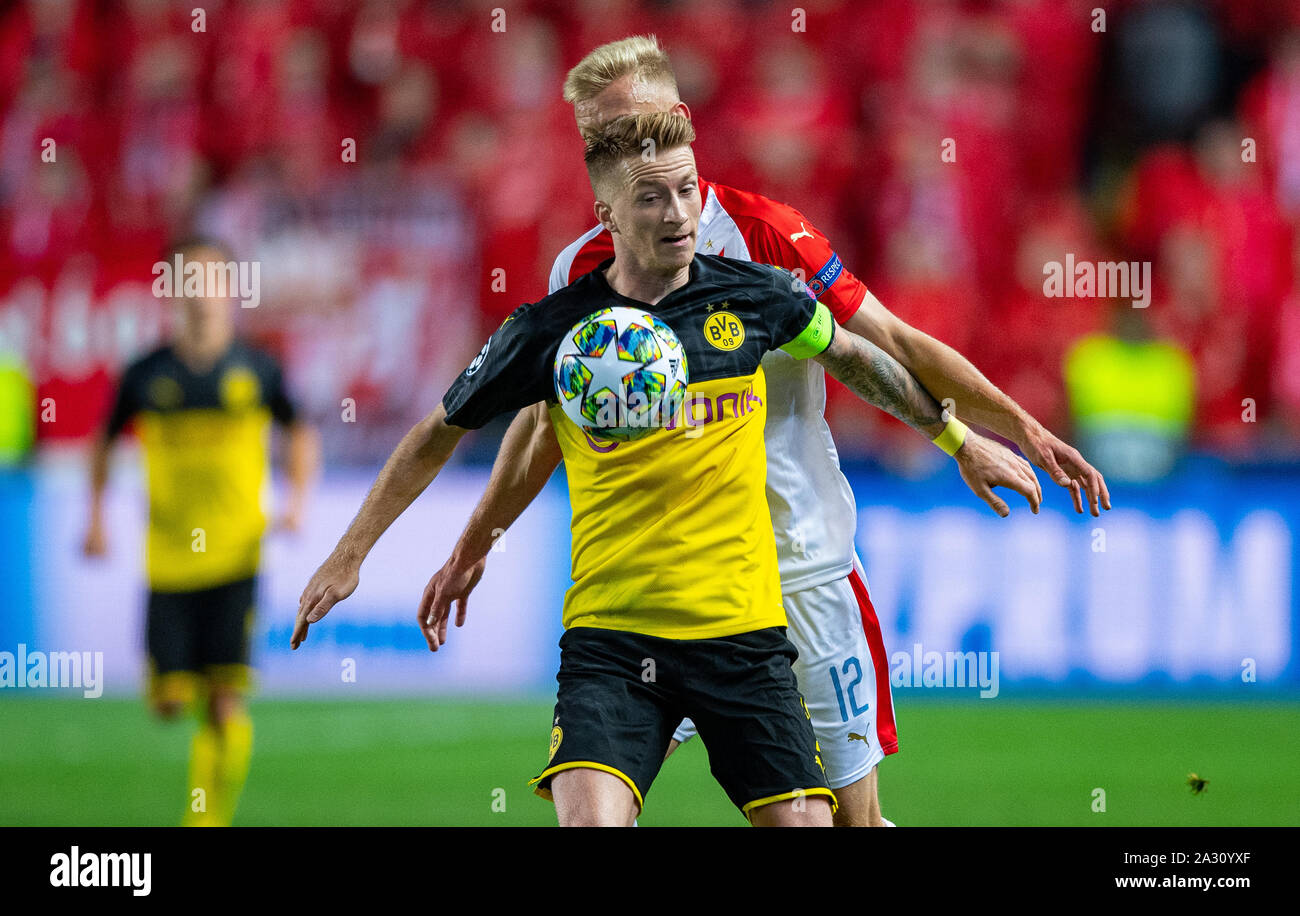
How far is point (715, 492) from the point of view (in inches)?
133

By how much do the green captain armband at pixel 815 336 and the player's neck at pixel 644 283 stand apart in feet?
0.96

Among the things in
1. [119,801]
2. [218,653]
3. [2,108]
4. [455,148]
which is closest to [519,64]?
[455,148]

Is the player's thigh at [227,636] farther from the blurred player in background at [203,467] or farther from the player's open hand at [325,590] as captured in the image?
the player's open hand at [325,590]

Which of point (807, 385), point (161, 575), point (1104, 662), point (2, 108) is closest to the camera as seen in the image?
point (807, 385)

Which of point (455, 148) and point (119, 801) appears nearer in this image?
point (119, 801)

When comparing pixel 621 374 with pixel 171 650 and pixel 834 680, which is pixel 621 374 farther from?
pixel 171 650

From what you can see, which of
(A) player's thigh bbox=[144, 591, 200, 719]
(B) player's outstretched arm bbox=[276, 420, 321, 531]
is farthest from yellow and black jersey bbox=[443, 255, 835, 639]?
(B) player's outstretched arm bbox=[276, 420, 321, 531]

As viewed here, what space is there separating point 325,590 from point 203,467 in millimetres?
3669

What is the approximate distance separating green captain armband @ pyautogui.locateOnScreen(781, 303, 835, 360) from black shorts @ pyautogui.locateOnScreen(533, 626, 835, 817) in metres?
0.67

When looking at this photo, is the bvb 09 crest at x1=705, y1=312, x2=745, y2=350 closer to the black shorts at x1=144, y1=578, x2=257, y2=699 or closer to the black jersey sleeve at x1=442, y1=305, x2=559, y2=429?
the black jersey sleeve at x1=442, y1=305, x2=559, y2=429

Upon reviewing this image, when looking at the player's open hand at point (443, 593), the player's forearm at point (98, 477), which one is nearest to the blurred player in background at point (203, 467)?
the player's forearm at point (98, 477)

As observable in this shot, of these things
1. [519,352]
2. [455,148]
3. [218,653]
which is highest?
[455,148]

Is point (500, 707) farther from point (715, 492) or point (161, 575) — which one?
point (715, 492)

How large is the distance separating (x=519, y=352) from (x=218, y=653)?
3569 millimetres
